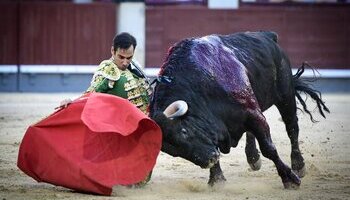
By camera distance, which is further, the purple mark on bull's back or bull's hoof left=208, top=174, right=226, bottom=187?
bull's hoof left=208, top=174, right=226, bottom=187

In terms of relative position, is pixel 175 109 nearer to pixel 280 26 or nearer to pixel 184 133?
pixel 184 133

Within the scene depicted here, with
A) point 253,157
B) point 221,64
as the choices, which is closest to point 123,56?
point 221,64

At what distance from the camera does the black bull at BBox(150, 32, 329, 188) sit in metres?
4.06

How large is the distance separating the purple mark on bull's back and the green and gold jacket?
39 cm

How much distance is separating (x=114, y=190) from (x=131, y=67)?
27.8 inches

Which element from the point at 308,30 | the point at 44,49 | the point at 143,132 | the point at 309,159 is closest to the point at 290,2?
the point at 308,30

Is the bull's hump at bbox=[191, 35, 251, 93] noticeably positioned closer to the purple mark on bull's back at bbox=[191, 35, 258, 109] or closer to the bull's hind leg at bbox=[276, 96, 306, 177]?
the purple mark on bull's back at bbox=[191, 35, 258, 109]

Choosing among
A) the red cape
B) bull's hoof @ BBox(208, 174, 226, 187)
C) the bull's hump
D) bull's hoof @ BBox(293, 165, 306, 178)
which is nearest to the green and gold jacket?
the red cape

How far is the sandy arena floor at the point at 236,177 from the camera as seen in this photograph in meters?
4.29

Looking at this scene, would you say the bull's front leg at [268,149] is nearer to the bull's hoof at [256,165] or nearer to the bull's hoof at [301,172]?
the bull's hoof at [301,172]

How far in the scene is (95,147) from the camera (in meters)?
4.24

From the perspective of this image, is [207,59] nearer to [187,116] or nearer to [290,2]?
[187,116]

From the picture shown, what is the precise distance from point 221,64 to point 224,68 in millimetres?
31

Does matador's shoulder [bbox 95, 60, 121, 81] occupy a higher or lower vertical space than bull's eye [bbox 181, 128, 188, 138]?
higher
